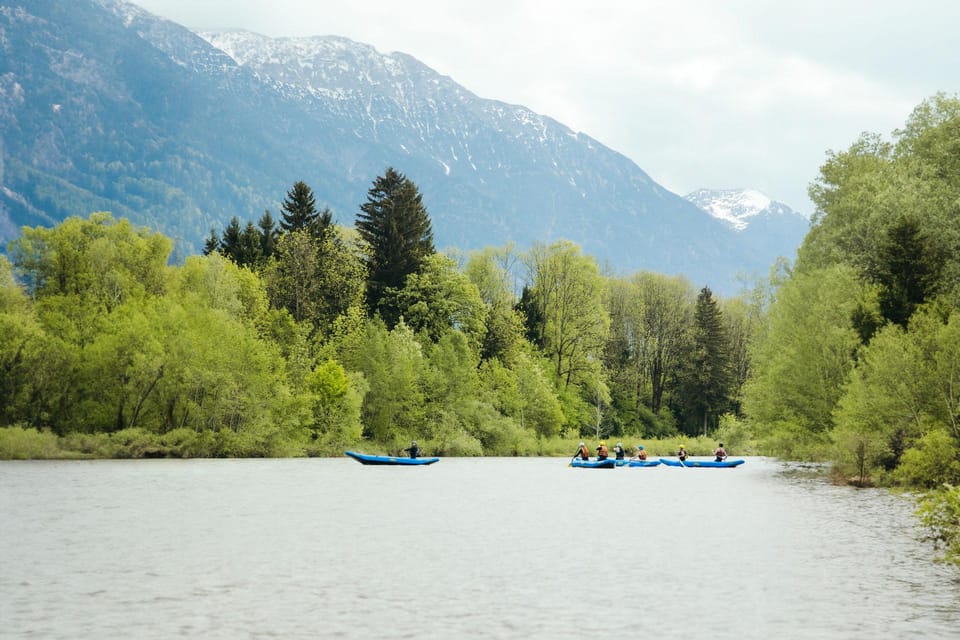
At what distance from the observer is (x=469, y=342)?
83125 millimetres

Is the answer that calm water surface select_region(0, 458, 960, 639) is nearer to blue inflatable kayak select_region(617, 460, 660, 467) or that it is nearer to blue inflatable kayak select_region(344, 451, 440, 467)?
blue inflatable kayak select_region(344, 451, 440, 467)

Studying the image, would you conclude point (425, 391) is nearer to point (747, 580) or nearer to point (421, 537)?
point (421, 537)

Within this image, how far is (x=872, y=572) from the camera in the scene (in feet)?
69.8

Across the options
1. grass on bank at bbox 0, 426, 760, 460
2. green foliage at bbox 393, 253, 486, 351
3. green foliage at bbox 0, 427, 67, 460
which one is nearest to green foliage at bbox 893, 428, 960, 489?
grass on bank at bbox 0, 426, 760, 460

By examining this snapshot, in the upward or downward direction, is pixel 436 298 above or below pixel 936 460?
above

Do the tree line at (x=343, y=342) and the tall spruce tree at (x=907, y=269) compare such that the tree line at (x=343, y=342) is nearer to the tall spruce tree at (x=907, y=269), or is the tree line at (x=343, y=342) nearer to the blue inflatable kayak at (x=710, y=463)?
the blue inflatable kayak at (x=710, y=463)

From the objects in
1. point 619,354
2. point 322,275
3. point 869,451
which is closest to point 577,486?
point 869,451

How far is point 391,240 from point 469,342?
1076cm

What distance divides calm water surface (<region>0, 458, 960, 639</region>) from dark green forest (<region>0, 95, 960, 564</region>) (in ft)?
→ 16.2

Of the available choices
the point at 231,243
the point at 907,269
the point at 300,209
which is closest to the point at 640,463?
the point at 907,269

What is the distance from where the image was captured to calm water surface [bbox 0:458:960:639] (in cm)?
1589

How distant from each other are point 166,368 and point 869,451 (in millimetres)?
41566

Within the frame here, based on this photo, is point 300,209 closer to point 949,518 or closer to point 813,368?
point 813,368

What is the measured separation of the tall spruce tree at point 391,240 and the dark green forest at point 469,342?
0.71 feet
